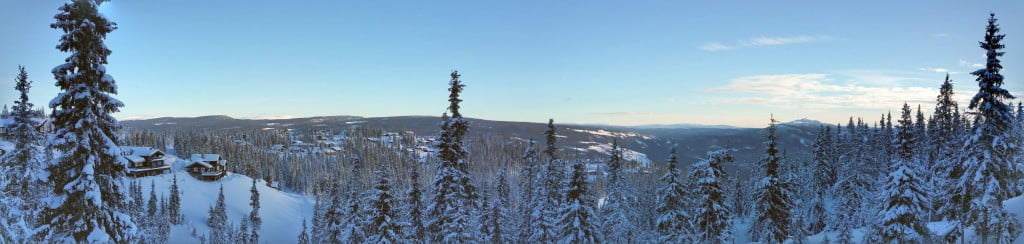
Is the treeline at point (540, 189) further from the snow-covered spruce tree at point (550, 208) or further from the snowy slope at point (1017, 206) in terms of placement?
the snowy slope at point (1017, 206)

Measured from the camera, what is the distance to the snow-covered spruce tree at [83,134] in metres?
16.3

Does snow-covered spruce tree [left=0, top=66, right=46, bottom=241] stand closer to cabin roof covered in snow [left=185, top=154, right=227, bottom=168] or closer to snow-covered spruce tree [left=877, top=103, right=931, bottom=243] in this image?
snow-covered spruce tree [left=877, top=103, right=931, bottom=243]

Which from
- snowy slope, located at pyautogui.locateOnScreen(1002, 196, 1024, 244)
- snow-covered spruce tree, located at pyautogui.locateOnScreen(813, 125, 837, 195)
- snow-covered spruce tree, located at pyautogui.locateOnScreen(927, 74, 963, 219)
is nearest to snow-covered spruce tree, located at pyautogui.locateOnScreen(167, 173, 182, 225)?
snow-covered spruce tree, located at pyautogui.locateOnScreen(813, 125, 837, 195)

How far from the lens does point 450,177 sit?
3191 centimetres

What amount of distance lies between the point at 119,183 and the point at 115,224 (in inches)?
53.1

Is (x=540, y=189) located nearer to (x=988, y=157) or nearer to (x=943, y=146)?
(x=988, y=157)

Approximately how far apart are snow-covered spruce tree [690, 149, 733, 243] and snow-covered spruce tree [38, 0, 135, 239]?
29.5m

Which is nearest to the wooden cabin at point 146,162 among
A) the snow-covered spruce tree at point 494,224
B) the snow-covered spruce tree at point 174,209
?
the snow-covered spruce tree at point 174,209

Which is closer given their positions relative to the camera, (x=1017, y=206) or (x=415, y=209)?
(x=415, y=209)

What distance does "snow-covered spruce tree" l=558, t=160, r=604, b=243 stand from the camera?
3478 centimetres

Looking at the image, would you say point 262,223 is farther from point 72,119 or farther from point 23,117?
point 72,119

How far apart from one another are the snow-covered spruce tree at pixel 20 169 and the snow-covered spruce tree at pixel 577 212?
88.3 ft

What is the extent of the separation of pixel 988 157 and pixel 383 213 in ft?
114

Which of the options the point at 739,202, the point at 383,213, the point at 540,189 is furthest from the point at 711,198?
the point at 739,202
